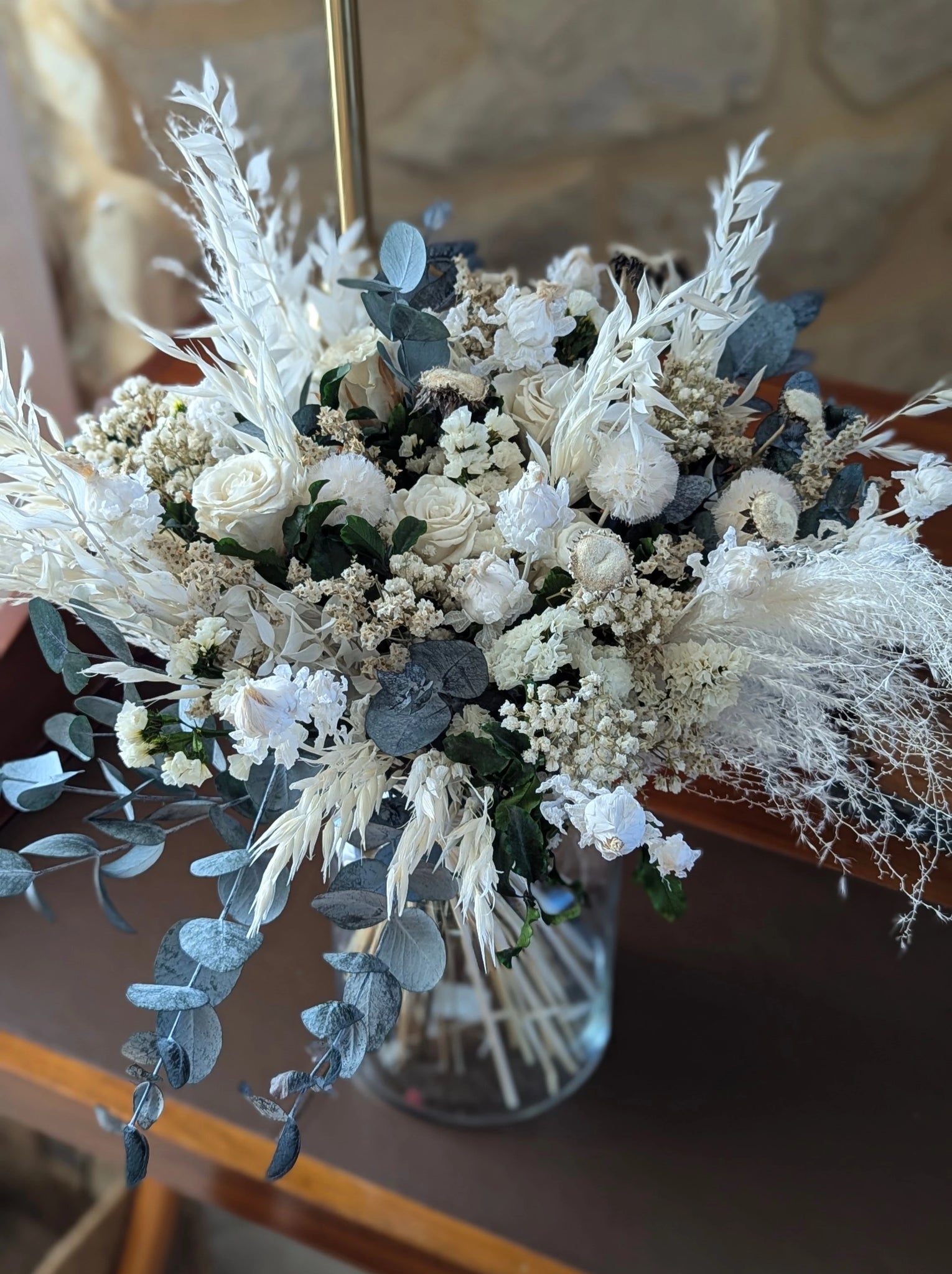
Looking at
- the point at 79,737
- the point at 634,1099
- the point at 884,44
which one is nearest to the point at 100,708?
the point at 79,737

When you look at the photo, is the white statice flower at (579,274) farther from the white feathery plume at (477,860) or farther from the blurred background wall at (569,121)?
the blurred background wall at (569,121)

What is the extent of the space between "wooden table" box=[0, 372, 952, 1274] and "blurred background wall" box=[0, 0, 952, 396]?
0.59 meters

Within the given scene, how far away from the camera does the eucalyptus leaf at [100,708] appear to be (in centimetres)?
51

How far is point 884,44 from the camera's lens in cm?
117

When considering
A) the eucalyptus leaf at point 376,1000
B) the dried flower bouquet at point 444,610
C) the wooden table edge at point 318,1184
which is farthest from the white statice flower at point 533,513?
the wooden table edge at point 318,1184

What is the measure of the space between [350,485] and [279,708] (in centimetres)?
12

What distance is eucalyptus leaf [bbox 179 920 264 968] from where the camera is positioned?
46cm

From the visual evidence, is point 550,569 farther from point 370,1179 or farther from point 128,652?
point 370,1179

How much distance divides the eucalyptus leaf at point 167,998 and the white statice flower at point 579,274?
16.6 inches

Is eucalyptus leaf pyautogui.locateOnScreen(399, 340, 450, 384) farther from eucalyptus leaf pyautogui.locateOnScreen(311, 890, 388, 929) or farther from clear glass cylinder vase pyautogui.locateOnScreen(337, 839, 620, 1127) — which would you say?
clear glass cylinder vase pyautogui.locateOnScreen(337, 839, 620, 1127)

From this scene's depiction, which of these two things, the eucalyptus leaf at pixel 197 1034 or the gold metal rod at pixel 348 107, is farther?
the gold metal rod at pixel 348 107

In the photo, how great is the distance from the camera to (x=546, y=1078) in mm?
770

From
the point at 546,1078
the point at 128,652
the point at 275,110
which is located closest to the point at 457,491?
the point at 128,652

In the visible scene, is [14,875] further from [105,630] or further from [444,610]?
[444,610]
